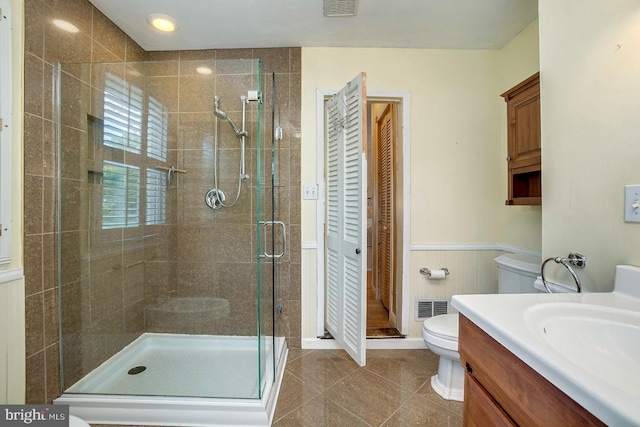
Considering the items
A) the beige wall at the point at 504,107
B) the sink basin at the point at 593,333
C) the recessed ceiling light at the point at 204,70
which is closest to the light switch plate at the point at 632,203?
the sink basin at the point at 593,333

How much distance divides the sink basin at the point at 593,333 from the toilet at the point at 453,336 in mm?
812

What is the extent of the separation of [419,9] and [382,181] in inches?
65.4

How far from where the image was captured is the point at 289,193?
2057mm

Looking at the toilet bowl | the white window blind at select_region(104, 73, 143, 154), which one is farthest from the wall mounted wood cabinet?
the white window blind at select_region(104, 73, 143, 154)

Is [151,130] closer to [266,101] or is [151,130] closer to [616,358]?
[266,101]

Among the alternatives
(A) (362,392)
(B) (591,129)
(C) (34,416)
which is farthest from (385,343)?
(C) (34,416)

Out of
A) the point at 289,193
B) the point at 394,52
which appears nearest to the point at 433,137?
the point at 394,52

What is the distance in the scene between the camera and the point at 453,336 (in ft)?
4.85

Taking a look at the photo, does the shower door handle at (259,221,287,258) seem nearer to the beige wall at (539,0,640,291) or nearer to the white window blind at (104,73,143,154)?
the white window blind at (104,73,143,154)

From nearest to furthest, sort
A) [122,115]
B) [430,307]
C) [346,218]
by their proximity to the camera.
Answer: [122,115] < [346,218] < [430,307]

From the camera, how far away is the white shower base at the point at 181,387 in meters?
1.35

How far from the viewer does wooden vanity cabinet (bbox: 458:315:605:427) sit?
0.47 m

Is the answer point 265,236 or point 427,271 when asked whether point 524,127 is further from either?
point 265,236

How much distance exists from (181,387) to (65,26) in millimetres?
2118
